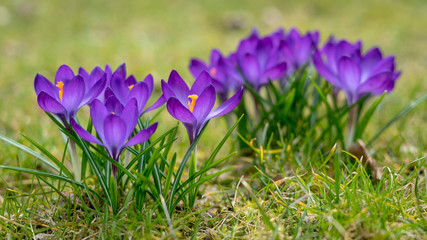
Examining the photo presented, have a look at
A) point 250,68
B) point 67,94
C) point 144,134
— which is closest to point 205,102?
point 144,134

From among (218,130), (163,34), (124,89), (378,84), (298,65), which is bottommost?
(218,130)

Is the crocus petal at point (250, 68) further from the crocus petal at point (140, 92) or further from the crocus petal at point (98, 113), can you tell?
the crocus petal at point (98, 113)

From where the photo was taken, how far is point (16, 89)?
11.0ft

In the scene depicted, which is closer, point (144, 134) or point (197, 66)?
point (144, 134)

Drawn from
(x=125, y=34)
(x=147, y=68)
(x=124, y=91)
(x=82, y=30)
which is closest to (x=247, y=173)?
(x=124, y=91)

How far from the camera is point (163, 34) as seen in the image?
570cm

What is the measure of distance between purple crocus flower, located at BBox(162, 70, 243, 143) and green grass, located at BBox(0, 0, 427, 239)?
10.1 inches

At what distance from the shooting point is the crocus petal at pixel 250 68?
5.45 ft

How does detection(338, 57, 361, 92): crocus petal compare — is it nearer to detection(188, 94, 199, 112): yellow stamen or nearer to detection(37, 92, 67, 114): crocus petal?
detection(188, 94, 199, 112): yellow stamen

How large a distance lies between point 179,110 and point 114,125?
0.18m

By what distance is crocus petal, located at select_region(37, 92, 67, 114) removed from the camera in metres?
1.07

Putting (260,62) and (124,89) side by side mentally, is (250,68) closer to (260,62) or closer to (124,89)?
(260,62)

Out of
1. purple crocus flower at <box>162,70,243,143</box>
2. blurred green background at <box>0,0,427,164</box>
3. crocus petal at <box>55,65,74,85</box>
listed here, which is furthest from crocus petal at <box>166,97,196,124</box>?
blurred green background at <box>0,0,427,164</box>

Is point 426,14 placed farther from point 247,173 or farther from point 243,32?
point 247,173
